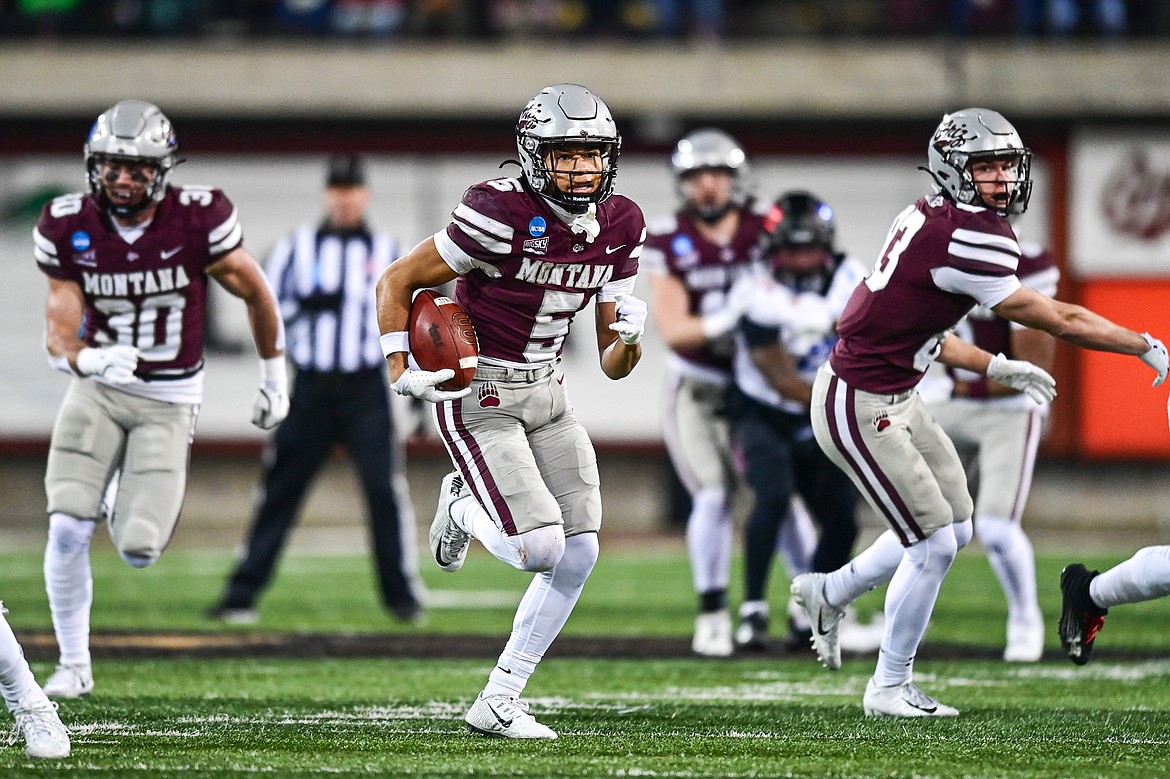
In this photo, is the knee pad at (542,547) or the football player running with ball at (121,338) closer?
the knee pad at (542,547)

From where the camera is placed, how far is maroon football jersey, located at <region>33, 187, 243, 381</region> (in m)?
5.31

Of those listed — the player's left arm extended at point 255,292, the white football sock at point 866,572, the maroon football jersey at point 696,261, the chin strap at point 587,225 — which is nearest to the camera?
the chin strap at point 587,225

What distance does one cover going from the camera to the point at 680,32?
14.5 m

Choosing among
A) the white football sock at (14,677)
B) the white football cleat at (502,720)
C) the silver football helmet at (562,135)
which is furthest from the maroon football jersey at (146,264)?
the white football cleat at (502,720)

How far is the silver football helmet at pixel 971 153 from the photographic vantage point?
4766mm

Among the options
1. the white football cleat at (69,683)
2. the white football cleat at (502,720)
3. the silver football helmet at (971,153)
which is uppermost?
the silver football helmet at (971,153)

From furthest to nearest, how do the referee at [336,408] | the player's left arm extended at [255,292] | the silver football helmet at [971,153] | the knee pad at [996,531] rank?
the referee at [336,408], the knee pad at [996,531], the player's left arm extended at [255,292], the silver football helmet at [971,153]

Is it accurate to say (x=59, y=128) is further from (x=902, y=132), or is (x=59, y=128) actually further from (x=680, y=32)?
(x=902, y=132)

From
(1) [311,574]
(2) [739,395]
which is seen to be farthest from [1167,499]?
(2) [739,395]

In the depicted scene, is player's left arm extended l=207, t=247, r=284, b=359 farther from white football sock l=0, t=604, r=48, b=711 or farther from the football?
white football sock l=0, t=604, r=48, b=711

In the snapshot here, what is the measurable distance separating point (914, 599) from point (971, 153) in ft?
3.96

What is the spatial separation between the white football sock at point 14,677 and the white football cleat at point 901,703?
218 cm

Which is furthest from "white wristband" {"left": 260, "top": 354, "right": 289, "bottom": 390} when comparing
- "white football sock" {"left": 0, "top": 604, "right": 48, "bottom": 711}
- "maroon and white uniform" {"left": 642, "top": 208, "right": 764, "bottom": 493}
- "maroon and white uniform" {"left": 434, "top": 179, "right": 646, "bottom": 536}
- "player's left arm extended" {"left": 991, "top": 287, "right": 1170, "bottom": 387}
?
"player's left arm extended" {"left": 991, "top": 287, "right": 1170, "bottom": 387}

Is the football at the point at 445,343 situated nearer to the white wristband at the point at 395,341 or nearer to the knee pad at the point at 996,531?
the white wristband at the point at 395,341
